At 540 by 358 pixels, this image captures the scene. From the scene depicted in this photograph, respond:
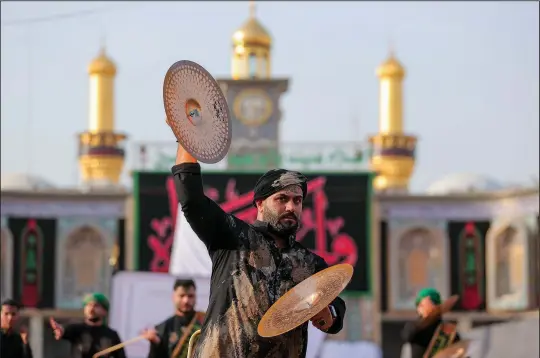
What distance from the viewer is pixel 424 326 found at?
12766mm

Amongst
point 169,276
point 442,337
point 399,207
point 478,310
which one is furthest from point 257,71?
point 442,337

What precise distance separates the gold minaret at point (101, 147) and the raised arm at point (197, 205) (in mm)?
39136

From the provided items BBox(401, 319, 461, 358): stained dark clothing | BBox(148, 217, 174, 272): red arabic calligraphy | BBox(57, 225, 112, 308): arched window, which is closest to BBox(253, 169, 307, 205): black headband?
BBox(401, 319, 461, 358): stained dark clothing

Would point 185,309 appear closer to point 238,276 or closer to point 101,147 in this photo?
point 238,276

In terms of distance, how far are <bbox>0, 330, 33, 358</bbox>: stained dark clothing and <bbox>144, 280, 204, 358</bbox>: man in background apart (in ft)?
5.28

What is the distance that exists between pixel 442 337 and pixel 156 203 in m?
27.0

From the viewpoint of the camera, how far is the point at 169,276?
2006 cm

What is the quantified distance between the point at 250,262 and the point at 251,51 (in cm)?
3872

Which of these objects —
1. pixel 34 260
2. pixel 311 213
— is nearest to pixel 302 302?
pixel 311 213

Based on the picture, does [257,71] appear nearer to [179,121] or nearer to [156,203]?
[156,203]

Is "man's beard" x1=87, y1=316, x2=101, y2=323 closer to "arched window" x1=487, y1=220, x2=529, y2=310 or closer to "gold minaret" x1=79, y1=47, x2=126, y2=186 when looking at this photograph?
"arched window" x1=487, y1=220, x2=529, y2=310

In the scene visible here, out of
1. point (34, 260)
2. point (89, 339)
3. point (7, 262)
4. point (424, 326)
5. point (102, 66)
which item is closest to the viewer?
point (89, 339)

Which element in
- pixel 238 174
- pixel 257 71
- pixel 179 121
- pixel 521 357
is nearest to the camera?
pixel 179 121

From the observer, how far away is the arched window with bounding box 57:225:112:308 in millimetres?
42406
